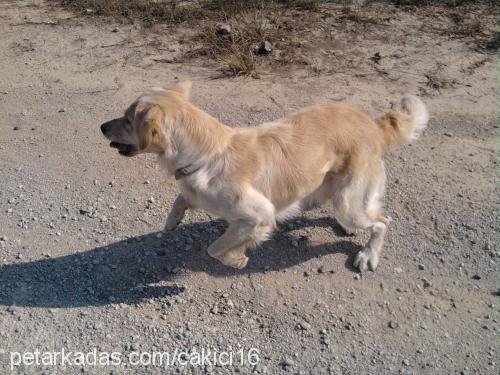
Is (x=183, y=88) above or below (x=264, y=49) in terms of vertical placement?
above

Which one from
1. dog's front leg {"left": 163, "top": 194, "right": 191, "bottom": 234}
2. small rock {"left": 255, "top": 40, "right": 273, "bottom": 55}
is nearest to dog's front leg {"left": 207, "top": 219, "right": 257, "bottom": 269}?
dog's front leg {"left": 163, "top": 194, "right": 191, "bottom": 234}

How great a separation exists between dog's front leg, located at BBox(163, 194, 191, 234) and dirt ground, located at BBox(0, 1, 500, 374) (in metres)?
0.27

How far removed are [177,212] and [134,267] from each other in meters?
0.67

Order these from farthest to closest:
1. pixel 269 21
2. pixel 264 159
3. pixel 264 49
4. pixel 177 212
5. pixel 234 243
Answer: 1. pixel 269 21
2. pixel 264 49
3. pixel 177 212
4. pixel 234 243
5. pixel 264 159

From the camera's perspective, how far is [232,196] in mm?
3271

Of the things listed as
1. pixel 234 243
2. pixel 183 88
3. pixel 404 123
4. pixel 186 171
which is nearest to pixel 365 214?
pixel 404 123

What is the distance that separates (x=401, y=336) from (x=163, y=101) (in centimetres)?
266

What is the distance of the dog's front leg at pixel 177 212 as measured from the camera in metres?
3.76

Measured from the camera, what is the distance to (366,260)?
3.91 metres

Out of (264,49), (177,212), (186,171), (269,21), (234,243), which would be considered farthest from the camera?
(269,21)

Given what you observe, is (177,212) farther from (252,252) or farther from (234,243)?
(252,252)

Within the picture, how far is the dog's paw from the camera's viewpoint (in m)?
3.89

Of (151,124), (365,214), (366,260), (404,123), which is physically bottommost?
(366,260)

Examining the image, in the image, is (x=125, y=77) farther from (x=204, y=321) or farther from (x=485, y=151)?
(x=485, y=151)
